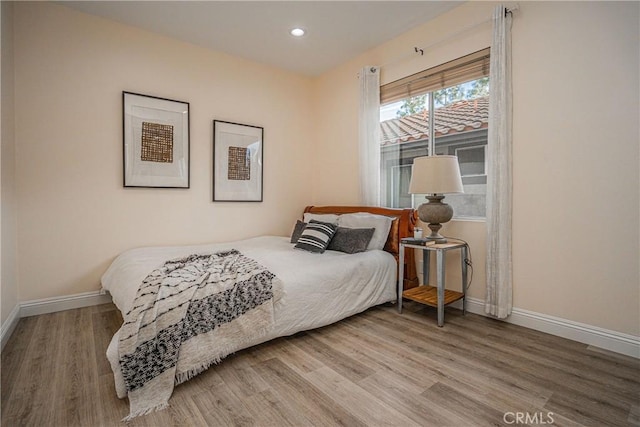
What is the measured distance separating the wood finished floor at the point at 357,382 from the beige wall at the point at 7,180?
36 centimetres

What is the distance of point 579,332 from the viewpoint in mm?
2199

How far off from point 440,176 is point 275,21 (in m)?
2.22

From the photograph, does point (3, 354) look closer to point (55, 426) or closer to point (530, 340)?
point (55, 426)

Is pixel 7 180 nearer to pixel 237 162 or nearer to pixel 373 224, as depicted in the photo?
pixel 237 162

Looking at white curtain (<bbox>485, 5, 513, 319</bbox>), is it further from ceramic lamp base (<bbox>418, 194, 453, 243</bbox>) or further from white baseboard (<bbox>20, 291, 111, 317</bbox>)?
white baseboard (<bbox>20, 291, 111, 317</bbox>)

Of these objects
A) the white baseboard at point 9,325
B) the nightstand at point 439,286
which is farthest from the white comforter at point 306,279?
the white baseboard at point 9,325

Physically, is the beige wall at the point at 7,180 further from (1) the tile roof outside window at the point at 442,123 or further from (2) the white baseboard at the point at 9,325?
(1) the tile roof outside window at the point at 442,123

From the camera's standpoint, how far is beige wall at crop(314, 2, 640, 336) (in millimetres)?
2011

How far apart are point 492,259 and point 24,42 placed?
174 inches

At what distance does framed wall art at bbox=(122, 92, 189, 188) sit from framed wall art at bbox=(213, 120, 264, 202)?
1.18 feet

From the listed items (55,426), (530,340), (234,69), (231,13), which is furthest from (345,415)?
(234,69)

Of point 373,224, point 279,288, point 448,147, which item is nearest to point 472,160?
point 448,147

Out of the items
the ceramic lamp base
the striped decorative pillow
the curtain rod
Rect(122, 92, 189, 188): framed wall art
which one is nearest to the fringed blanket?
the striped decorative pillow

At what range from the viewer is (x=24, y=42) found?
8.70 ft
